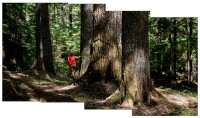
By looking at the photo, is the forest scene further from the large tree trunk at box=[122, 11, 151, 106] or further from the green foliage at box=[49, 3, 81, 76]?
the green foliage at box=[49, 3, 81, 76]

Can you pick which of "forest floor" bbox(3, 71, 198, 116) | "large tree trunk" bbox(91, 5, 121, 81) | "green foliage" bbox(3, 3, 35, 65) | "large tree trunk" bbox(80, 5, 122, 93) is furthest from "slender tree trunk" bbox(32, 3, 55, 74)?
"large tree trunk" bbox(91, 5, 121, 81)

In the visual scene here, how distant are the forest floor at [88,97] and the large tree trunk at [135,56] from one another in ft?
1.18

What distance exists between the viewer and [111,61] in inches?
399

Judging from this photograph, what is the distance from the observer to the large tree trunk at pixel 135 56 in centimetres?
877

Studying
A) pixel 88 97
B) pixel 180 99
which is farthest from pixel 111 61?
pixel 180 99

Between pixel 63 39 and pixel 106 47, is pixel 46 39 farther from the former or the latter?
pixel 63 39

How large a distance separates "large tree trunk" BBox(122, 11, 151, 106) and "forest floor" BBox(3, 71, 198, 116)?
36 cm

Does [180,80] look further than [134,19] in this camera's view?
Yes

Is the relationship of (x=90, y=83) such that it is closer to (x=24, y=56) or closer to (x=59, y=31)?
(x=24, y=56)

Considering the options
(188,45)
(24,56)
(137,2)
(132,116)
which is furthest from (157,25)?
(132,116)

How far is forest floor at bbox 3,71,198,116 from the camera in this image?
818cm

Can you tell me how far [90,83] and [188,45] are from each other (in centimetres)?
581

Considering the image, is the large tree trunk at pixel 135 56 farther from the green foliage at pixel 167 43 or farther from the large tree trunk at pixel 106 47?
the green foliage at pixel 167 43

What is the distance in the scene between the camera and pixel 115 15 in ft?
32.7
